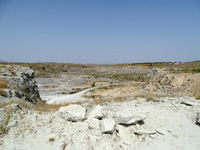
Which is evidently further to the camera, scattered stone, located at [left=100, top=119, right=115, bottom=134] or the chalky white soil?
scattered stone, located at [left=100, top=119, right=115, bottom=134]

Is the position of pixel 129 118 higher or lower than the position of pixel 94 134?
higher

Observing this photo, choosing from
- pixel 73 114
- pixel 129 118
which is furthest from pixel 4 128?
pixel 129 118

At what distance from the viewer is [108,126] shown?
6273mm

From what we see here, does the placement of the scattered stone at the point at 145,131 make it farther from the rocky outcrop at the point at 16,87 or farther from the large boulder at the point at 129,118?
the rocky outcrop at the point at 16,87

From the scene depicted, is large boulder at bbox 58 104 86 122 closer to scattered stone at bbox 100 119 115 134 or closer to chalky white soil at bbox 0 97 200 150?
chalky white soil at bbox 0 97 200 150

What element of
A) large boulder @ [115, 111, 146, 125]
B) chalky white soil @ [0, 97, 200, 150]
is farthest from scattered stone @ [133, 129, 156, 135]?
large boulder @ [115, 111, 146, 125]

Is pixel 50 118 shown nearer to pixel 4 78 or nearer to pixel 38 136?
pixel 38 136

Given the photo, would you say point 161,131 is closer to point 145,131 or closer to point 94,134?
point 145,131

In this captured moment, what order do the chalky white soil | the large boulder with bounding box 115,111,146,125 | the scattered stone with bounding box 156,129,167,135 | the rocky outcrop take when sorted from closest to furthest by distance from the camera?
1. the chalky white soil
2. the scattered stone with bounding box 156,129,167,135
3. the large boulder with bounding box 115,111,146,125
4. the rocky outcrop

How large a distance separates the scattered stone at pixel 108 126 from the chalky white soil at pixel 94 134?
→ 0.19 metres

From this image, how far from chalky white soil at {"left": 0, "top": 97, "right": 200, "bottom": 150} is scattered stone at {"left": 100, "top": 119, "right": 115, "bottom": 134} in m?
0.19

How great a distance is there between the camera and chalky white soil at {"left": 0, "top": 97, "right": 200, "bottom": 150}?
5484mm

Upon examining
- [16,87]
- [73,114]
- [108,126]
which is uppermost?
[16,87]

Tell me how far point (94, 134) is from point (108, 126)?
0.85 meters
